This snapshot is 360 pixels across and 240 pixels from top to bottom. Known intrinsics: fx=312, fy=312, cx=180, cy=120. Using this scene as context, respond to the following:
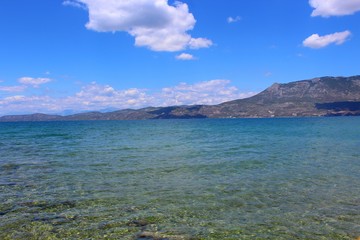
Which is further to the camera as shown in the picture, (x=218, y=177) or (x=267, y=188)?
(x=218, y=177)

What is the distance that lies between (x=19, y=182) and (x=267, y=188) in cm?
1731

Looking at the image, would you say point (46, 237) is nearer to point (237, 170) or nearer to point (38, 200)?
point (38, 200)

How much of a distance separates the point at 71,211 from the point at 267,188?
1175cm

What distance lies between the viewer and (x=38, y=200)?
17.5m

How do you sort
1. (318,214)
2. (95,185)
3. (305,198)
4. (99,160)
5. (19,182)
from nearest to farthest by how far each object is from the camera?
(318,214)
(305,198)
(95,185)
(19,182)
(99,160)

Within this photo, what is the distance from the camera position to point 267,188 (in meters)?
19.8

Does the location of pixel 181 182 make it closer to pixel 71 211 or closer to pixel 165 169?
pixel 165 169

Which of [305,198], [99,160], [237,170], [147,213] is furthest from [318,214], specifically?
[99,160]

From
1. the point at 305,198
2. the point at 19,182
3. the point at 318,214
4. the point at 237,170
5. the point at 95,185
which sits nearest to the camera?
the point at 318,214

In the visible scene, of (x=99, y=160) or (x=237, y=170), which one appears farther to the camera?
(x=99, y=160)

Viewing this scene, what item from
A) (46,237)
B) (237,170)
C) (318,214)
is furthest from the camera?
(237,170)

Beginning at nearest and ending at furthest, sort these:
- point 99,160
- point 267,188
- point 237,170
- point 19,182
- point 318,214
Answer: point 318,214
point 267,188
point 19,182
point 237,170
point 99,160

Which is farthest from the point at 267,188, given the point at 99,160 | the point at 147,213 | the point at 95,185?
the point at 99,160

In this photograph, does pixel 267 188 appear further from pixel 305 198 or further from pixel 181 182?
pixel 181 182
